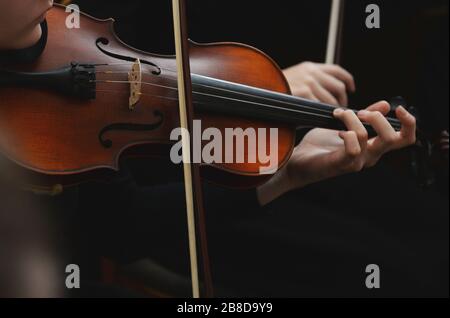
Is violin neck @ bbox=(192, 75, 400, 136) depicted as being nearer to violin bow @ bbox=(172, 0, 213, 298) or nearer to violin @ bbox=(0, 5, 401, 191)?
violin @ bbox=(0, 5, 401, 191)

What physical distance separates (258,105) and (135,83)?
6.1 inches

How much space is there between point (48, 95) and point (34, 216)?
240 millimetres

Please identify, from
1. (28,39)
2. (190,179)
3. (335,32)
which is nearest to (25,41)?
(28,39)

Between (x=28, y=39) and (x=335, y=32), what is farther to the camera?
(x=335, y=32)

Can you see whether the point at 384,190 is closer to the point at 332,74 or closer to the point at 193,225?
the point at 332,74

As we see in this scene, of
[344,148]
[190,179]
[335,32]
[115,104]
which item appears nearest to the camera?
[190,179]

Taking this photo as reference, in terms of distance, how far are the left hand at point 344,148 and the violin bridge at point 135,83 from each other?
10.3 inches

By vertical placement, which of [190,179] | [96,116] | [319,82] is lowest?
[190,179]

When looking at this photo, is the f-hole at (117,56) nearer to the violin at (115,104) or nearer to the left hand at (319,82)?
the violin at (115,104)

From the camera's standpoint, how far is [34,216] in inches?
31.6

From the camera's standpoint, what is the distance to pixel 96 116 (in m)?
0.65

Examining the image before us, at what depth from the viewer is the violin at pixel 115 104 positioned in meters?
Answer: 0.61

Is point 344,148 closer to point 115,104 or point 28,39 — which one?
point 115,104

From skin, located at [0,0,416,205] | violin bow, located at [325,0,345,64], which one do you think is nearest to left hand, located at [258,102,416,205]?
skin, located at [0,0,416,205]
